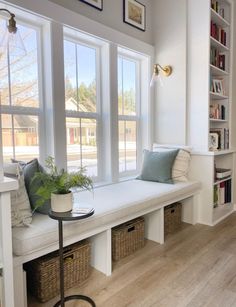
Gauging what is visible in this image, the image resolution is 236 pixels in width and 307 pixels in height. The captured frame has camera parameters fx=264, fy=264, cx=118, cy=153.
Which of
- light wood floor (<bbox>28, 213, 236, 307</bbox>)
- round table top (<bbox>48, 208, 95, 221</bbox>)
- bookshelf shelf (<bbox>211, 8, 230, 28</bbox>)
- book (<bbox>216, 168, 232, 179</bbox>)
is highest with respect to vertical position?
bookshelf shelf (<bbox>211, 8, 230, 28</bbox>)

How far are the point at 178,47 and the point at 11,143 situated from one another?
231 cm

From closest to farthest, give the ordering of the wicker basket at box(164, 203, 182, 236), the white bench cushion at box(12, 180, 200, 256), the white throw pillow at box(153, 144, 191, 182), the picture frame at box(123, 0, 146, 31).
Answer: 1. the white bench cushion at box(12, 180, 200, 256)
2. the wicker basket at box(164, 203, 182, 236)
3. the picture frame at box(123, 0, 146, 31)
4. the white throw pillow at box(153, 144, 191, 182)

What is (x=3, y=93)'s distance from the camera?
216 centimetres

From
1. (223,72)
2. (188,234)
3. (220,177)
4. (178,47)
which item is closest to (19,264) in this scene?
(188,234)

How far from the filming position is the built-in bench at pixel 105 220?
1.61m

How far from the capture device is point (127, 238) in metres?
2.41

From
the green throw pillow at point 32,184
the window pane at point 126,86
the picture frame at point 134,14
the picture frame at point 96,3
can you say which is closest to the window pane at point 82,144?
the window pane at point 126,86

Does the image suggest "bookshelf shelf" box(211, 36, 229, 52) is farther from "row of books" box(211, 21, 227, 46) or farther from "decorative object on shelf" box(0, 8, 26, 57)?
"decorative object on shelf" box(0, 8, 26, 57)

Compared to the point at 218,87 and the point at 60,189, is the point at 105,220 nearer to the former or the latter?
the point at 60,189

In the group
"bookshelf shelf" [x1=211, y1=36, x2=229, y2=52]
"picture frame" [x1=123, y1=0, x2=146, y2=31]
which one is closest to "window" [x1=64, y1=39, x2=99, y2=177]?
"picture frame" [x1=123, y1=0, x2=146, y2=31]

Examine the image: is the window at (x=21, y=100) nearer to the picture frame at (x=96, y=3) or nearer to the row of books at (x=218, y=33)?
the picture frame at (x=96, y=3)

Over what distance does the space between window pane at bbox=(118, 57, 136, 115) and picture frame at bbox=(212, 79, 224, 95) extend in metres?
1.02

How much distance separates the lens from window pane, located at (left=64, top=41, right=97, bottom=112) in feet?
8.72

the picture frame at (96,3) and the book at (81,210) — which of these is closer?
the book at (81,210)
